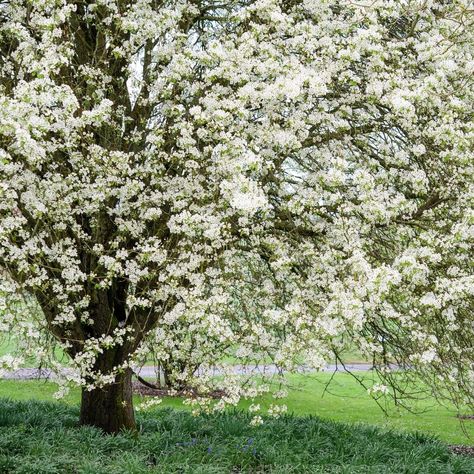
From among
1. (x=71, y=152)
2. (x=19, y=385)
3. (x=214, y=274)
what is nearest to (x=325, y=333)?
(x=214, y=274)

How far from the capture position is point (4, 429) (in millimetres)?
10164

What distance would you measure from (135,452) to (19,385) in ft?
46.4

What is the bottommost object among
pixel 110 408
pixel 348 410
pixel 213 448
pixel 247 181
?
pixel 348 410

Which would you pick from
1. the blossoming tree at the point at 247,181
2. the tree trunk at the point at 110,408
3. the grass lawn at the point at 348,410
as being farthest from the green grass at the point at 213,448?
the grass lawn at the point at 348,410

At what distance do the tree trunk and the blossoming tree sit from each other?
0.66 metres

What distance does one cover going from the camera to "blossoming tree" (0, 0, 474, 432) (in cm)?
702

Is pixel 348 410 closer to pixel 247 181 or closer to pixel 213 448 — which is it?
pixel 213 448

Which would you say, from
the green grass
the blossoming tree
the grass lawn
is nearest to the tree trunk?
the green grass

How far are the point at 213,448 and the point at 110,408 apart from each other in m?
1.93

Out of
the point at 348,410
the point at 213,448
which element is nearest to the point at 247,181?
the point at 213,448

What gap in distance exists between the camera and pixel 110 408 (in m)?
10.3

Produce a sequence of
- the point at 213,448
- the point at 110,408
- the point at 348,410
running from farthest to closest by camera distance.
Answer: the point at 348,410
the point at 110,408
the point at 213,448

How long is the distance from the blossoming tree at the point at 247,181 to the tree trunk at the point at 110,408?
0.66 m

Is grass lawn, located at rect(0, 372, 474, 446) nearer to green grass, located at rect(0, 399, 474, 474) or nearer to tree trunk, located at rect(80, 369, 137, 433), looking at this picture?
green grass, located at rect(0, 399, 474, 474)
